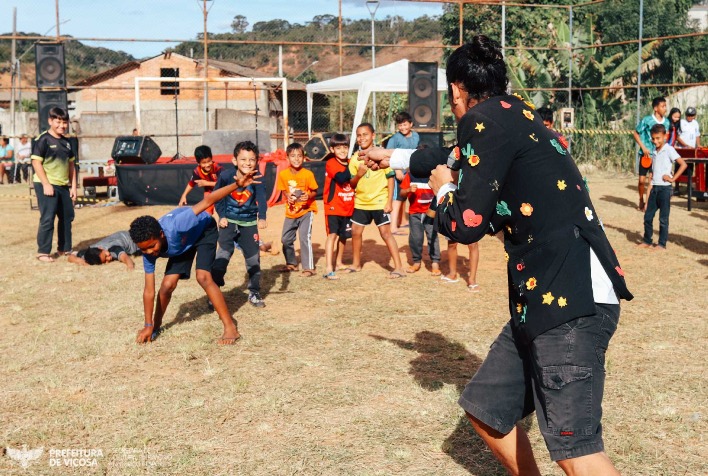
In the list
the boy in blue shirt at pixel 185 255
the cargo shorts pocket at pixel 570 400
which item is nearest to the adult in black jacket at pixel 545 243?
the cargo shorts pocket at pixel 570 400

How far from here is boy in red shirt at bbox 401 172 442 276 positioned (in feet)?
30.9

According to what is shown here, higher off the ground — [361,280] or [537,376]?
[537,376]

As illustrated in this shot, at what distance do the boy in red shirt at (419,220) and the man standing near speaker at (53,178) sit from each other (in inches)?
184

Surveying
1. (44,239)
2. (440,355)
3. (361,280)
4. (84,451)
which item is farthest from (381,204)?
(84,451)

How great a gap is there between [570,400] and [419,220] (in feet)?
23.0

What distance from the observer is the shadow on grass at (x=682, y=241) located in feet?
35.6

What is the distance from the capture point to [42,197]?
10.6 metres

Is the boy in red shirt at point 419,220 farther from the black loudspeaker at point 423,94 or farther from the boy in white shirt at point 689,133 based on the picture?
the boy in white shirt at point 689,133

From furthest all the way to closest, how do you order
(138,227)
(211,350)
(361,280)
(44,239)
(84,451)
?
(44,239), (361,280), (211,350), (138,227), (84,451)

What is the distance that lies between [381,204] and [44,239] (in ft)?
15.4

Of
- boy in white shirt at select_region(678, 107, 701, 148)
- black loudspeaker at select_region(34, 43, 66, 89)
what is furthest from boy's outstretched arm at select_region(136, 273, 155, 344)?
boy in white shirt at select_region(678, 107, 701, 148)

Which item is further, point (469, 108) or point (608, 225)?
point (608, 225)

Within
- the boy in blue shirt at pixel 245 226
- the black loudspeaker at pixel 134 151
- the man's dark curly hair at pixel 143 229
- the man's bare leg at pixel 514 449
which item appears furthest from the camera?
the black loudspeaker at pixel 134 151

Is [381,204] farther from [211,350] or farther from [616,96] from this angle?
[616,96]
